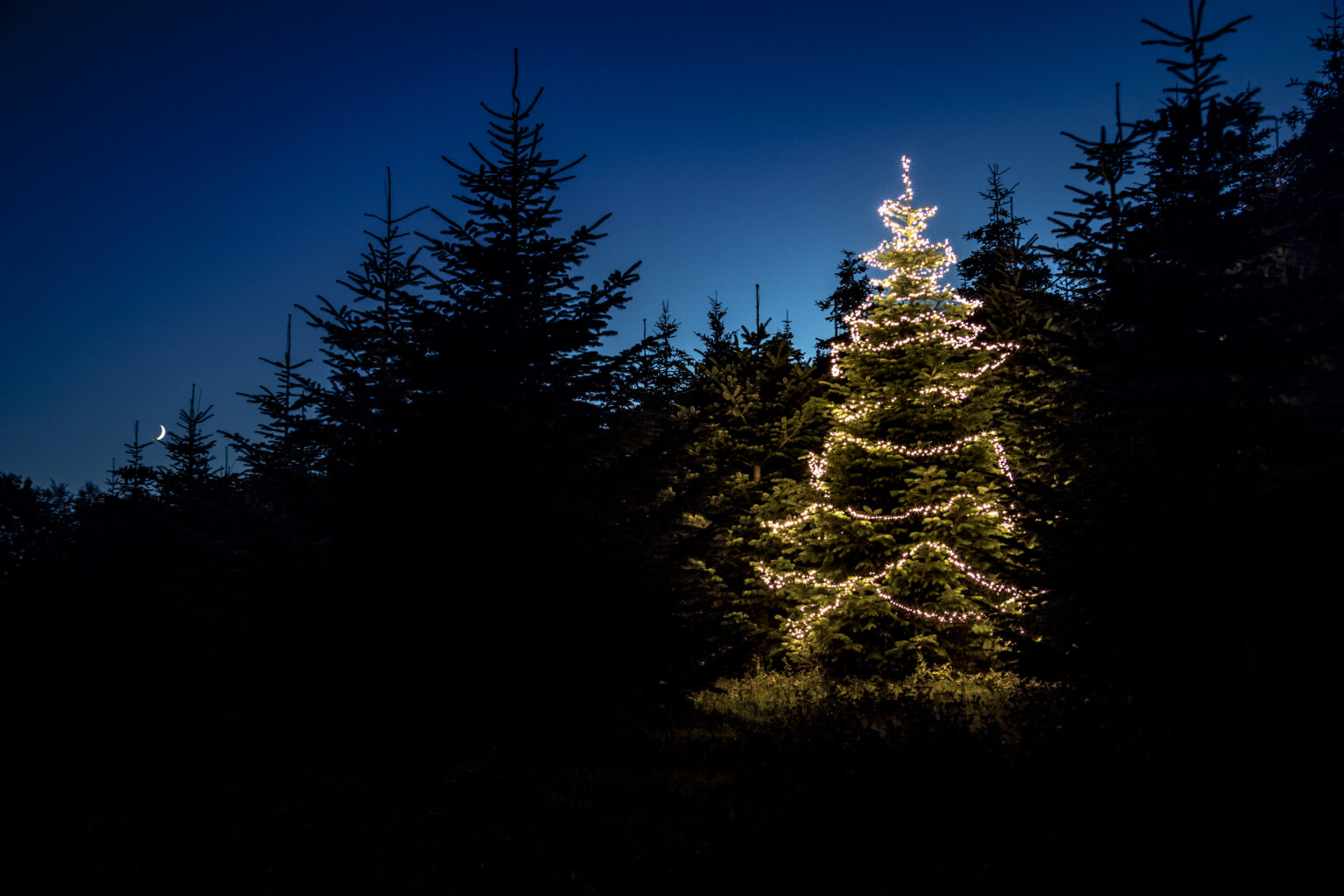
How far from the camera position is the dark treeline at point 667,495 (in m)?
7.31

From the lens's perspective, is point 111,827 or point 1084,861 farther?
point 111,827

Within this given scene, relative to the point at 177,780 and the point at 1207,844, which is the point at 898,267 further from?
the point at 177,780

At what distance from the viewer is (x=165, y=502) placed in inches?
909

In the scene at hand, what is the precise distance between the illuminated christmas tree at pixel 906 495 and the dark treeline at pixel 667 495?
5.42 metres

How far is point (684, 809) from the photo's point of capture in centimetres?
654

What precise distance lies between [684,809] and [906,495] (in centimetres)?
1045

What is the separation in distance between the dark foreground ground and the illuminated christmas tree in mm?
6874

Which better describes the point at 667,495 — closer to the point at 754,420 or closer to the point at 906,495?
the point at 906,495

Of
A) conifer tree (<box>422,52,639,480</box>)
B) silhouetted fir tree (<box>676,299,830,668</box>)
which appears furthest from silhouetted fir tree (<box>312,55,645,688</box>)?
silhouetted fir tree (<box>676,299,830,668</box>)

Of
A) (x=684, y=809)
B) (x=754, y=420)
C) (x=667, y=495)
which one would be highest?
(x=754, y=420)

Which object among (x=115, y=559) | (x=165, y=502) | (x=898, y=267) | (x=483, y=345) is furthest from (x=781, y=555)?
(x=115, y=559)

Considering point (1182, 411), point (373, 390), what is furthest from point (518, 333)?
point (1182, 411)

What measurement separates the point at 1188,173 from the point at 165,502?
1129 inches

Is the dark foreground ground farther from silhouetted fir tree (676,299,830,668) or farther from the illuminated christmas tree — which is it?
silhouetted fir tree (676,299,830,668)
